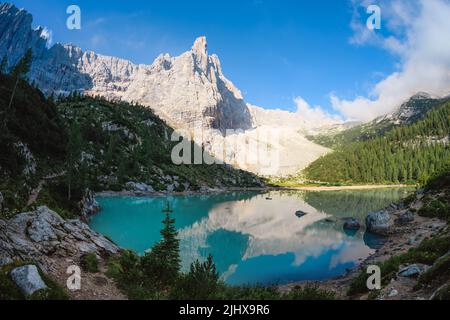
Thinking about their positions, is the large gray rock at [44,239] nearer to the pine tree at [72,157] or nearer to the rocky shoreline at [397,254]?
the rocky shoreline at [397,254]

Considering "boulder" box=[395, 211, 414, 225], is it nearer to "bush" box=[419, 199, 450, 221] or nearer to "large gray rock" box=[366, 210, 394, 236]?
"large gray rock" box=[366, 210, 394, 236]

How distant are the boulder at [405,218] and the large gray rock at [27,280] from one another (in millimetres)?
50450

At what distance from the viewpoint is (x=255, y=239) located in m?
50.4

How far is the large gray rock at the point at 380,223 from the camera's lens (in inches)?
1887

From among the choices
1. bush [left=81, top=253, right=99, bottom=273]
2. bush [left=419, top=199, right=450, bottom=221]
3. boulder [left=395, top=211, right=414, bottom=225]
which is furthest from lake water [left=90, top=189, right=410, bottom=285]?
bush [left=81, top=253, right=99, bottom=273]

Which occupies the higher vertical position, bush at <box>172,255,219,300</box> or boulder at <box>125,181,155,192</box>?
boulder at <box>125,181,155,192</box>

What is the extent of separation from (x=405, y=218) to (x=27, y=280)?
169 ft

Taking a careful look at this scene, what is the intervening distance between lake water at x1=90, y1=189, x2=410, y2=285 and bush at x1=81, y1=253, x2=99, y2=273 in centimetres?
1603

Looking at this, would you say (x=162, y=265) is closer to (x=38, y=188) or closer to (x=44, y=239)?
(x=44, y=239)

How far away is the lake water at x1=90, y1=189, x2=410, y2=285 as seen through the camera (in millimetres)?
34844

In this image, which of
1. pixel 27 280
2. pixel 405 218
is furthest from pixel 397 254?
pixel 27 280

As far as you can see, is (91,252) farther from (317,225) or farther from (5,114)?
(317,225)

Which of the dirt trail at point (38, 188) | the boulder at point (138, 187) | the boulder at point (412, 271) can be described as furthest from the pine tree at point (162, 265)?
the boulder at point (138, 187)

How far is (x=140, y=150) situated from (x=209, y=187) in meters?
36.9
